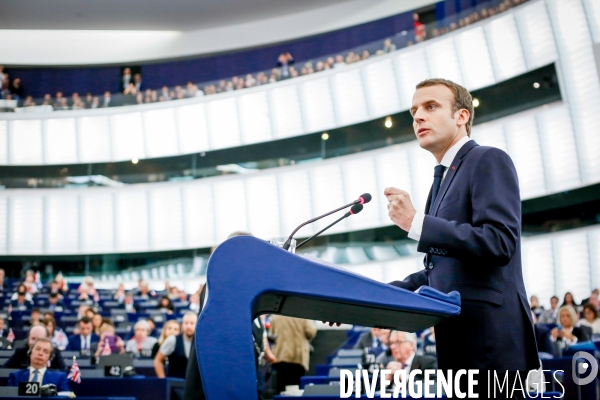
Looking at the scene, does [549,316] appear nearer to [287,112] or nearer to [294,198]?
[294,198]

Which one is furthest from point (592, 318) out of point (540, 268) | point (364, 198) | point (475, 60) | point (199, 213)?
point (199, 213)

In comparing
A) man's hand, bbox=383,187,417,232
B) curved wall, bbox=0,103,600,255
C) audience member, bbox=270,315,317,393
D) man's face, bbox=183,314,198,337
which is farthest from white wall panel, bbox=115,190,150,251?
man's hand, bbox=383,187,417,232

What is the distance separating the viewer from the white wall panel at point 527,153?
13578 millimetres

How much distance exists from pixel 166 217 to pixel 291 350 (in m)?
12.2

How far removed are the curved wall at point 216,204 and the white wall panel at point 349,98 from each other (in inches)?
50.4

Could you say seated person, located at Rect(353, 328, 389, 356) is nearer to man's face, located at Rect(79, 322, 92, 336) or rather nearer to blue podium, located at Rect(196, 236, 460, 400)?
man's face, located at Rect(79, 322, 92, 336)

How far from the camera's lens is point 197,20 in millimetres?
21312

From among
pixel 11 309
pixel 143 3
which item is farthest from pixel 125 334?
pixel 143 3

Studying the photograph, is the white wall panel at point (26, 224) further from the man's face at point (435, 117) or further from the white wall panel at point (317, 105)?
the man's face at point (435, 117)

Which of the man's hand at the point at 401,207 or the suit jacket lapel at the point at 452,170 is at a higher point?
the suit jacket lapel at the point at 452,170

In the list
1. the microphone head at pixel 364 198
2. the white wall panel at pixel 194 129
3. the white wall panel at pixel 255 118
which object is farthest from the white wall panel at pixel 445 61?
the microphone head at pixel 364 198

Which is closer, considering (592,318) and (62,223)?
(592,318)

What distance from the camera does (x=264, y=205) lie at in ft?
58.8

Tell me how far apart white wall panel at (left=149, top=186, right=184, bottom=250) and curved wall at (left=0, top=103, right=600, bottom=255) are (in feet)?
0.10
